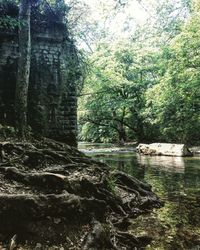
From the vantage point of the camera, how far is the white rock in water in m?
22.4

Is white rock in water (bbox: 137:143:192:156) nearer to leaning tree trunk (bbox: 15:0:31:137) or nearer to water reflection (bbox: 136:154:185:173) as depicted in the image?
water reflection (bbox: 136:154:185:173)

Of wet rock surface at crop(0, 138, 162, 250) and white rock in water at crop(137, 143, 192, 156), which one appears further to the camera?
white rock in water at crop(137, 143, 192, 156)

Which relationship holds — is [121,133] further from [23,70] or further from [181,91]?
[23,70]

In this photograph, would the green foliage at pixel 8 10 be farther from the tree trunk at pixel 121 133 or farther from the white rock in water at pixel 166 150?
the tree trunk at pixel 121 133

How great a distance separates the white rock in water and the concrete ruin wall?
10.3 metres

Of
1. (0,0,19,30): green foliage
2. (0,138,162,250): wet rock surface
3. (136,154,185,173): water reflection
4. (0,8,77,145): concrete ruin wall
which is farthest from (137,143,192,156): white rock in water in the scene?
(0,138,162,250): wet rock surface

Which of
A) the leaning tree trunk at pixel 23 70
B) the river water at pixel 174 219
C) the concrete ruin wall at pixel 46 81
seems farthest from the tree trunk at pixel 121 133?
the river water at pixel 174 219

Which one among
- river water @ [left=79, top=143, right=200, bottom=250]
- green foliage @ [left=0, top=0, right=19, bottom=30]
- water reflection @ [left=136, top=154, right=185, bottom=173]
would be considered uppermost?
green foliage @ [left=0, top=0, right=19, bottom=30]

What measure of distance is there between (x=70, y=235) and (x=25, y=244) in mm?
739

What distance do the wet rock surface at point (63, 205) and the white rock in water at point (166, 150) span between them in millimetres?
14299

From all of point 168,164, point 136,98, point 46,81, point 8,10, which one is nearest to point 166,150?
point 168,164

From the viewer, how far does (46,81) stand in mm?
14117

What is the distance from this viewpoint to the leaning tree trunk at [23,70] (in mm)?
12148

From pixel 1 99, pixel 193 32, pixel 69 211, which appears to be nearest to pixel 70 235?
pixel 69 211
